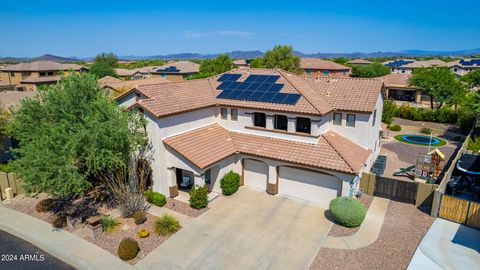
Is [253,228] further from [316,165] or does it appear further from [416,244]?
[416,244]

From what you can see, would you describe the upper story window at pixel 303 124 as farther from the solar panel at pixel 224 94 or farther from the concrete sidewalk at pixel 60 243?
the concrete sidewalk at pixel 60 243

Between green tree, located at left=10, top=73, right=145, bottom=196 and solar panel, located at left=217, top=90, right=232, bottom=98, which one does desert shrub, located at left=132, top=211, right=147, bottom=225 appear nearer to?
green tree, located at left=10, top=73, right=145, bottom=196

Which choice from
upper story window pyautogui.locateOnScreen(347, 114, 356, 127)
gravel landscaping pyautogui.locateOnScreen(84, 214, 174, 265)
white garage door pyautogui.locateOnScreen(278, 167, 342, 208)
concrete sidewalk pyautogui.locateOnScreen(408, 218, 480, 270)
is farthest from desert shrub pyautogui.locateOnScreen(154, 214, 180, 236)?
upper story window pyautogui.locateOnScreen(347, 114, 356, 127)

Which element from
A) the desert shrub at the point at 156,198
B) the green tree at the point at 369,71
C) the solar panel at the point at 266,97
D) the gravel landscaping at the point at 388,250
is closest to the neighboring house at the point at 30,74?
the desert shrub at the point at 156,198

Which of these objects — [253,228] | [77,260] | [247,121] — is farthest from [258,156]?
[77,260]

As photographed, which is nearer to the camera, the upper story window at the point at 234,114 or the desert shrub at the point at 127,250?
the desert shrub at the point at 127,250

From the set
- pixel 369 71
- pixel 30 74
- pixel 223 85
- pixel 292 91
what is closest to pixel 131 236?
pixel 223 85
